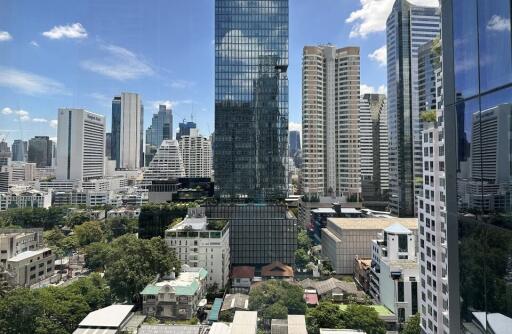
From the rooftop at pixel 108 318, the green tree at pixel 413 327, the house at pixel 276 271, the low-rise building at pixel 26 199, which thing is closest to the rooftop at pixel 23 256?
the rooftop at pixel 108 318

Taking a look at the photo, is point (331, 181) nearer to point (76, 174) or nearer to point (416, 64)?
point (416, 64)

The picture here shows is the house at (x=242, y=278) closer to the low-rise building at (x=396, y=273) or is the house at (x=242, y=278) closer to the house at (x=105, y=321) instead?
the low-rise building at (x=396, y=273)

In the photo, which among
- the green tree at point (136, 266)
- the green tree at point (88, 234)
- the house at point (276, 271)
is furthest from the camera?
the green tree at point (88, 234)

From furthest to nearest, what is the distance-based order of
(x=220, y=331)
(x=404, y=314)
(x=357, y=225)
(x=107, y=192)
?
(x=107, y=192) < (x=357, y=225) < (x=404, y=314) < (x=220, y=331)

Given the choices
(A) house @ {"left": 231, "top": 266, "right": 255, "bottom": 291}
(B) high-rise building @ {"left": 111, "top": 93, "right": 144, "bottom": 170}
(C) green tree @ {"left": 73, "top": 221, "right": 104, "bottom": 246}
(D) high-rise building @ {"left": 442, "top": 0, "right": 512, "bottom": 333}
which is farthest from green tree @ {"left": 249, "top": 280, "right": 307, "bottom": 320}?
(B) high-rise building @ {"left": 111, "top": 93, "right": 144, "bottom": 170}

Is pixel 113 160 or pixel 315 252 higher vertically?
pixel 113 160

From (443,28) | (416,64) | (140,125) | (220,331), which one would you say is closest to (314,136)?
(416,64)
